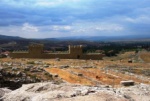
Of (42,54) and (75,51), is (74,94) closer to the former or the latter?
(42,54)

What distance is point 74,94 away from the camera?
6473 millimetres

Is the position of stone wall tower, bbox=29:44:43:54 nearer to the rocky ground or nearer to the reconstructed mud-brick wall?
the reconstructed mud-brick wall

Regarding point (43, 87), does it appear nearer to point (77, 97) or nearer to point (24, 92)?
point (24, 92)

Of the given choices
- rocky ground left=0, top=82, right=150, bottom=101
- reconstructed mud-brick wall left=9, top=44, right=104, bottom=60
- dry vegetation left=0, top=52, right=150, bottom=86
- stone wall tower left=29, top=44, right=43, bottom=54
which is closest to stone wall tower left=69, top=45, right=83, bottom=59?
reconstructed mud-brick wall left=9, top=44, right=104, bottom=60

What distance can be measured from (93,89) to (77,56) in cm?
4373

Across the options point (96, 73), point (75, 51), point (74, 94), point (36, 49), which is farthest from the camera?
point (75, 51)

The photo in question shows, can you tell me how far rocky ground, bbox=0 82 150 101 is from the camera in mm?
6207

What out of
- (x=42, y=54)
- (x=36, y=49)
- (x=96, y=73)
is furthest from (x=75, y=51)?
(x=96, y=73)

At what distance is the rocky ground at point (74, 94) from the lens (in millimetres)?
6207

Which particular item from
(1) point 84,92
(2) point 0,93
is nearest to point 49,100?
(1) point 84,92

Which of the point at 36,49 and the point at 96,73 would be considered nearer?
the point at 96,73

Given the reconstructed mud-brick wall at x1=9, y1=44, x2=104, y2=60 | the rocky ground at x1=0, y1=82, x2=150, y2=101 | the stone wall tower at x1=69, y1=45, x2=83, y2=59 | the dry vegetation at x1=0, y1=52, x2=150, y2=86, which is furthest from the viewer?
the stone wall tower at x1=69, y1=45, x2=83, y2=59

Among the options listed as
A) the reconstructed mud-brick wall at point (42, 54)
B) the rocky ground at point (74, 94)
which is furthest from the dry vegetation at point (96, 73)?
the rocky ground at point (74, 94)

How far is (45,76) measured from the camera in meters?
28.1
